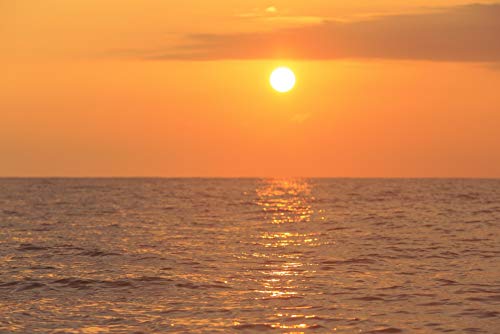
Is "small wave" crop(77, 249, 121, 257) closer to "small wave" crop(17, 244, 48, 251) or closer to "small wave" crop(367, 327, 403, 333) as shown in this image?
"small wave" crop(17, 244, 48, 251)

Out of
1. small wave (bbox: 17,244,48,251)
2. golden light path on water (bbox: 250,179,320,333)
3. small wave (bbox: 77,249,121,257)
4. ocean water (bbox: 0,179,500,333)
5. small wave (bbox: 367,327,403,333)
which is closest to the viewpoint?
small wave (bbox: 367,327,403,333)

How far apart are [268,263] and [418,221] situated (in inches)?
Answer: 818

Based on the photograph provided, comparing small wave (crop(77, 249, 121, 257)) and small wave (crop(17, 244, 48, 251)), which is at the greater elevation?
small wave (crop(17, 244, 48, 251))

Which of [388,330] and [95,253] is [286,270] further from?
[95,253]

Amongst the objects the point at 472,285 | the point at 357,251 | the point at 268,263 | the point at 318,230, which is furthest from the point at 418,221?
the point at 472,285

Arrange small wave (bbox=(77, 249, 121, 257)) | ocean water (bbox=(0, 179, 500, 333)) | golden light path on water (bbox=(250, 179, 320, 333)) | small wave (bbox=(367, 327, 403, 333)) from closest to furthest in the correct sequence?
small wave (bbox=(367, 327, 403, 333)) < ocean water (bbox=(0, 179, 500, 333)) < golden light path on water (bbox=(250, 179, 320, 333)) < small wave (bbox=(77, 249, 121, 257))

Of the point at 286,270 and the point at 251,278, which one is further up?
the point at 286,270

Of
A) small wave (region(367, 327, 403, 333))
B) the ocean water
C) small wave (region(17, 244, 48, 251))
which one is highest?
small wave (region(17, 244, 48, 251))

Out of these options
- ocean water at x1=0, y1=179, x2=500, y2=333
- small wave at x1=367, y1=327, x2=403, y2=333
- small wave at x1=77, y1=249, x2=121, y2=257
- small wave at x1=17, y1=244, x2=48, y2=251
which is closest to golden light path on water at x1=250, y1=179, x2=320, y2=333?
ocean water at x1=0, y1=179, x2=500, y2=333

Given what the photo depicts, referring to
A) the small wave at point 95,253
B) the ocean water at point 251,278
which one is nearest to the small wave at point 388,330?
the ocean water at point 251,278

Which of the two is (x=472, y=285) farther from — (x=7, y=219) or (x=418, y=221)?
(x=7, y=219)

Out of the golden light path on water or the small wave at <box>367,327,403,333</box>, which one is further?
the golden light path on water

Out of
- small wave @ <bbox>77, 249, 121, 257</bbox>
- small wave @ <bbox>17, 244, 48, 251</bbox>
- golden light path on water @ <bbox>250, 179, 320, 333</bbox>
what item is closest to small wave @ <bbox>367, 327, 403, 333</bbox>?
golden light path on water @ <bbox>250, 179, 320, 333</bbox>

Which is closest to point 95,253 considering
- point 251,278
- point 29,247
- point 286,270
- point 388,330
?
point 29,247
